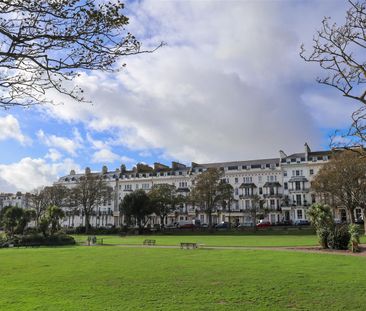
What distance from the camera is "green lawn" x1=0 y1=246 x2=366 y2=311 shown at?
42.4 ft

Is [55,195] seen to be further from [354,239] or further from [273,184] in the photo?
[354,239]

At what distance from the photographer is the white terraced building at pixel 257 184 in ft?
312

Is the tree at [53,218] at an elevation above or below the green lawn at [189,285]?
above

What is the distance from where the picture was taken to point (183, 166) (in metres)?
119

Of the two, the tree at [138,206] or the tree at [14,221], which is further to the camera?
the tree at [138,206]

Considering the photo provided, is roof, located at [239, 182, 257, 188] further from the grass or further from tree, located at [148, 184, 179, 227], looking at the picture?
the grass

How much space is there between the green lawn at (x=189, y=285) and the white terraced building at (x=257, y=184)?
226ft

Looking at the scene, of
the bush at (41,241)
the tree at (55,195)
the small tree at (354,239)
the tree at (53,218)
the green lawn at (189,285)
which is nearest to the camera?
the green lawn at (189,285)

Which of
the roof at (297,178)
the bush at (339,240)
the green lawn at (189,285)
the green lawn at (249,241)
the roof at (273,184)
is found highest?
the roof at (297,178)

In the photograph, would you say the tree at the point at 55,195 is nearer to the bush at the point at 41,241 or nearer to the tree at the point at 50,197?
the tree at the point at 50,197

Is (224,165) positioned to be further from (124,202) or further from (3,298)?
(3,298)

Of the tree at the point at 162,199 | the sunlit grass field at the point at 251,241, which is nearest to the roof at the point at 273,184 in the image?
the tree at the point at 162,199

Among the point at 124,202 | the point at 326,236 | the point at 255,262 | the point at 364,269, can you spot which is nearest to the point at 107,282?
the point at 255,262

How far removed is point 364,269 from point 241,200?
82277 mm
